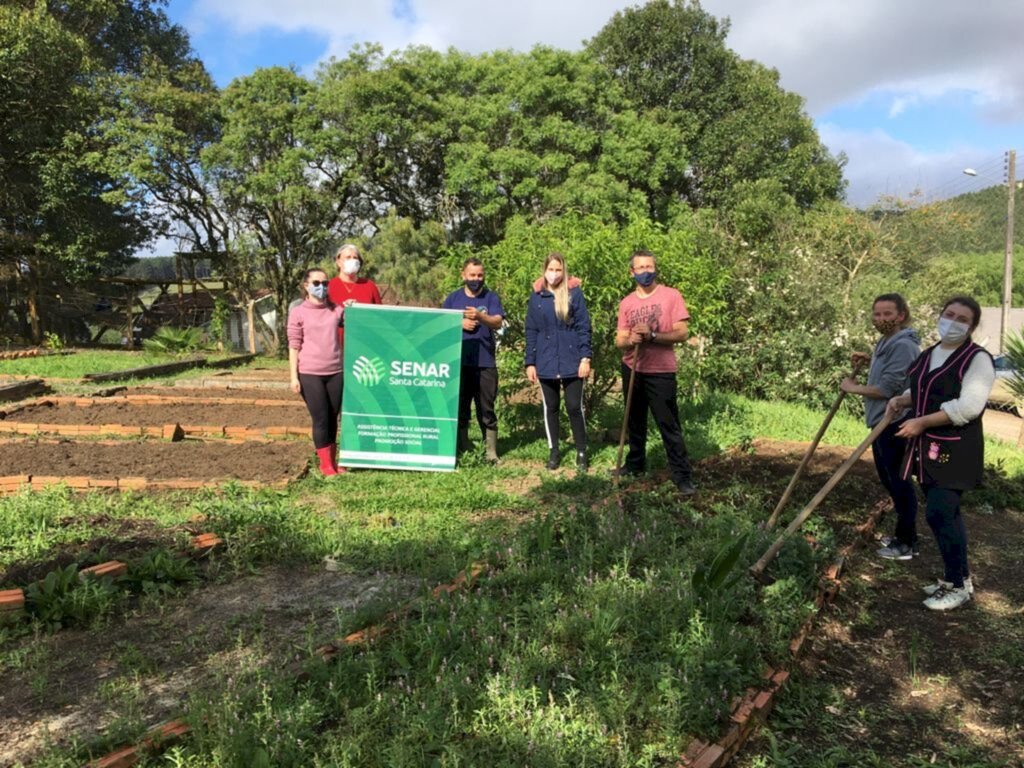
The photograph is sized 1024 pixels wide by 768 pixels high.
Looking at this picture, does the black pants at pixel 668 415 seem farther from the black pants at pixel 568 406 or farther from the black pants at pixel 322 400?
the black pants at pixel 322 400

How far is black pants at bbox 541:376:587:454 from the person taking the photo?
620cm

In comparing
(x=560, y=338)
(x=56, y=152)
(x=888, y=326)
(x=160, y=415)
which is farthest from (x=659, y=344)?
(x=56, y=152)

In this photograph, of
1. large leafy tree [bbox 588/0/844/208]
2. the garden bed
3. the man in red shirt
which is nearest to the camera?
the man in red shirt

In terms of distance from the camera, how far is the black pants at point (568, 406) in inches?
244

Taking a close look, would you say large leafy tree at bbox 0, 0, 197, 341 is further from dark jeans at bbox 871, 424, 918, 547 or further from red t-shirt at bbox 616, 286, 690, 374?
dark jeans at bbox 871, 424, 918, 547

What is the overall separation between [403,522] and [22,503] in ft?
8.66

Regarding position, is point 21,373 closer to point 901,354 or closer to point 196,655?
point 196,655

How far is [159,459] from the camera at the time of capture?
6504mm

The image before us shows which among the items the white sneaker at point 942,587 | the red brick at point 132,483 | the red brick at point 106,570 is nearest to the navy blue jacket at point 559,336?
the white sneaker at point 942,587

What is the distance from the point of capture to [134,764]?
2.26m

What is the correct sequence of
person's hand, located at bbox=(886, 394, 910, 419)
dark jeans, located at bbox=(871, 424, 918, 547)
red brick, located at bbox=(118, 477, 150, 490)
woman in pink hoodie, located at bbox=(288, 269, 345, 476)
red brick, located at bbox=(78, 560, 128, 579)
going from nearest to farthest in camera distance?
red brick, located at bbox=(78, 560, 128, 579)
person's hand, located at bbox=(886, 394, 910, 419)
dark jeans, located at bbox=(871, 424, 918, 547)
red brick, located at bbox=(118, 477, 150, 490)
woman in pink hoodie, located at bbox=(288, 269, 345, 476)

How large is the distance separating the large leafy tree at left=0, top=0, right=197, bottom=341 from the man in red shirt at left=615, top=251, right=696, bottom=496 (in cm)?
1677

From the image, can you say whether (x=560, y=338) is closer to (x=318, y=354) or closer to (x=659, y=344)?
(x=659, y=344)

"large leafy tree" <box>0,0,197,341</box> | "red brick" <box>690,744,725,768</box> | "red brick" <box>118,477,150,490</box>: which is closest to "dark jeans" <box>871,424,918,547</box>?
"red brick" <box>690,744,725,768</box>
